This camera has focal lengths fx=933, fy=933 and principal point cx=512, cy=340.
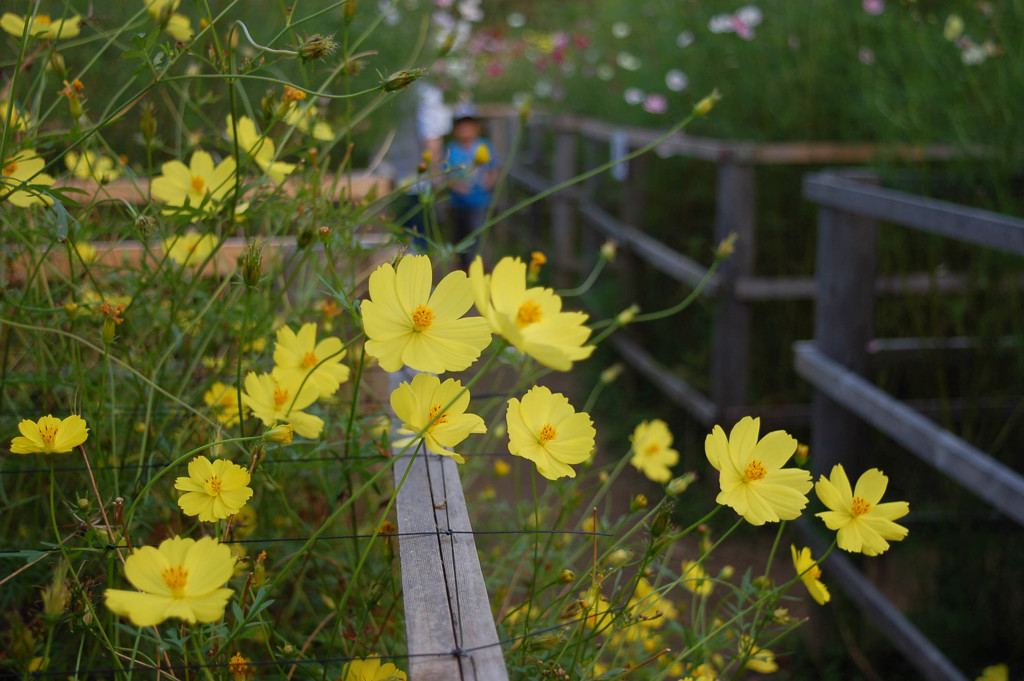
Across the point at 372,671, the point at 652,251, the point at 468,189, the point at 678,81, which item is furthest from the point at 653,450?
the point at 468,189

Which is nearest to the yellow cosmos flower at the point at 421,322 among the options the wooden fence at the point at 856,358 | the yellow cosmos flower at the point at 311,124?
the yellow cosmos flower at the point at 311,124

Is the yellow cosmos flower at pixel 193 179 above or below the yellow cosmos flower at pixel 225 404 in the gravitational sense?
above

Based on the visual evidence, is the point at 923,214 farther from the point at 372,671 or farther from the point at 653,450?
the point at 372,671

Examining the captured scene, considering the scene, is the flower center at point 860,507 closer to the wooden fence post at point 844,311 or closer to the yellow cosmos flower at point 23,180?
the yellow cosmos flower at point 23,180

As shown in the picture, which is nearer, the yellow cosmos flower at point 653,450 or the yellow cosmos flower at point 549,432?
the yellow cosmos flower at point 549,432

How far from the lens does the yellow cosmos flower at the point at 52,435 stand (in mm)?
678

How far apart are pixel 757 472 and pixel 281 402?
40 centimetres

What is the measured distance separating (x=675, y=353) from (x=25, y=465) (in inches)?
134

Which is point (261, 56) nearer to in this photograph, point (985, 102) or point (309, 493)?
point (309, 493)

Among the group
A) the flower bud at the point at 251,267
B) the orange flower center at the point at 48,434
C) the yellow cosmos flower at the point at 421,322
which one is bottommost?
the orange flower center at the point at 48,434

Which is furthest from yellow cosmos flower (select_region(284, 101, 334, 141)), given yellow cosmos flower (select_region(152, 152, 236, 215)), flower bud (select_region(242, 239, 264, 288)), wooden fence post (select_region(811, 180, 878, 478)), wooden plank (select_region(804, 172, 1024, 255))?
wooden fence post (select_region(811, 180, 878, 478))

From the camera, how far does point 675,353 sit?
165 inches

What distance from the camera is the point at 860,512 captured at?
0.77 metres

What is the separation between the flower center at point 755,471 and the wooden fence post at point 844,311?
1.81m
